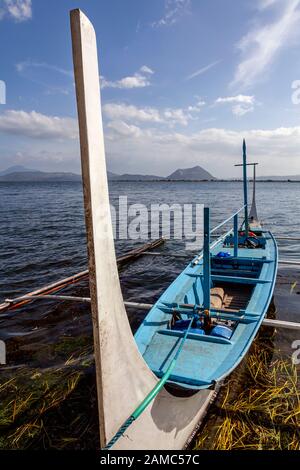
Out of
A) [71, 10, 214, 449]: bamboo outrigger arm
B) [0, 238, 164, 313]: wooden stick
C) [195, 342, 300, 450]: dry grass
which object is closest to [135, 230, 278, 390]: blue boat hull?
[71, 10, 214, 449]: bamboo outrigger arm

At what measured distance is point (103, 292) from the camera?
99.9 inches

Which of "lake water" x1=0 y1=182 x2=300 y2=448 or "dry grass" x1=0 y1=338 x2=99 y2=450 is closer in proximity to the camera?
"dry grass" x1=0 y1=338 x2=99 y2=450

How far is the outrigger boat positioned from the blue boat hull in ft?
0.05

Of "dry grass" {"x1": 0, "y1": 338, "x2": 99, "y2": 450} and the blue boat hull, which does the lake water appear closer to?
"dry grass" {"x1": 0, "y1": 338, "x2": 99, "y2": 450}

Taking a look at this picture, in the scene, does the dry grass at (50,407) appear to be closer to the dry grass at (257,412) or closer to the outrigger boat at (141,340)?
the outrigger boat at (141,340)

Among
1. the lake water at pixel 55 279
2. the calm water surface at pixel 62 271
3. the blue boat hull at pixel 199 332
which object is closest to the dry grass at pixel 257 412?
the blue boat hull at pixel 199 332

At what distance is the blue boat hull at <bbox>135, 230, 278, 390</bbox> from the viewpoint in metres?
4.43

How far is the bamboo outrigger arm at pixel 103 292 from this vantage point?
220 centimetres

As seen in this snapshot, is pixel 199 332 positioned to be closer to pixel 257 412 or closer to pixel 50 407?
pixel 257 412

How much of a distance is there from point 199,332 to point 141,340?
111cm

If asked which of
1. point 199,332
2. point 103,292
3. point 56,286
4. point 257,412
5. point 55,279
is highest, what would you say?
point 103,292

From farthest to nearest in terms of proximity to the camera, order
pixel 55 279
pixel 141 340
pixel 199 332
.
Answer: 1. pixel 55 279
2. pixel 199 332
3. pixel 141 340

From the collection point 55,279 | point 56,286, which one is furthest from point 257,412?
point 55,279

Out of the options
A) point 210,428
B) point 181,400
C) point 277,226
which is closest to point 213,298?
point 210,428
